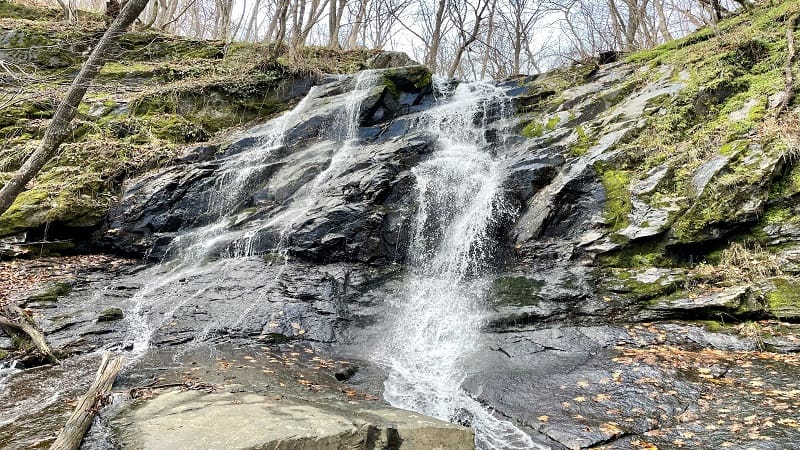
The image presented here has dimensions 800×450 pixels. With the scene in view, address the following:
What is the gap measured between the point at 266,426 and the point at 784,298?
6827 millimetres

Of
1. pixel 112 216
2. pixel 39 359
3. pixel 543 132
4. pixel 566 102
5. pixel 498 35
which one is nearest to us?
pixel 39 359

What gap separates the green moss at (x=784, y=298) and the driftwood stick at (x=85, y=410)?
8081 millimetres

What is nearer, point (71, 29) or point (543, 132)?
point (543, 132)

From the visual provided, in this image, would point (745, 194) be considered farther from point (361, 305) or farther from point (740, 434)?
point (361, 305)

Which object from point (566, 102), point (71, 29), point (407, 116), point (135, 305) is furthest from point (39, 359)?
point (71, 29)

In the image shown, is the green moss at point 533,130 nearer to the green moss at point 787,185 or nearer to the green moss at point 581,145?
the green moss at point 581,145

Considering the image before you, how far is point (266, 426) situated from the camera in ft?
12.2

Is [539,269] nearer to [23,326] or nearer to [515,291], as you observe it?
[515,291]

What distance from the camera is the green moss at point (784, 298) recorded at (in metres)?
6.02

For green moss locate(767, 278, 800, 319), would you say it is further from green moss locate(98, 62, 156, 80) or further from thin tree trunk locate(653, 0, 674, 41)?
green moss locate(98, 62, 156, 80)

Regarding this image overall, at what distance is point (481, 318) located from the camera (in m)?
7.52

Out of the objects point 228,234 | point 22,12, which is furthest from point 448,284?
point 22,12

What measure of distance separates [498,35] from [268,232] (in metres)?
29.3

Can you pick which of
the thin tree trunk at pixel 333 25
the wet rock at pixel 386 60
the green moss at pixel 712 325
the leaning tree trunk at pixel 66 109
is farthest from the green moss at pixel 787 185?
the thin tree trunk at pixel 333 25
